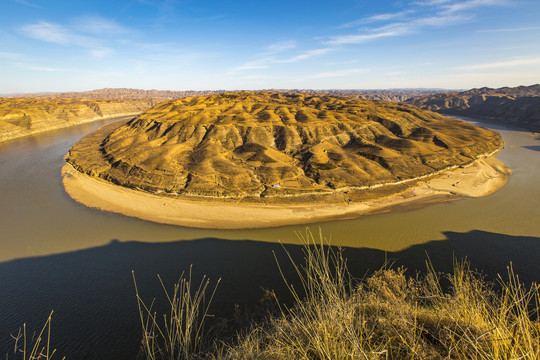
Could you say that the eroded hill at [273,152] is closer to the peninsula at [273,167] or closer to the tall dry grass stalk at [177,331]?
the peninsula at [273,167]

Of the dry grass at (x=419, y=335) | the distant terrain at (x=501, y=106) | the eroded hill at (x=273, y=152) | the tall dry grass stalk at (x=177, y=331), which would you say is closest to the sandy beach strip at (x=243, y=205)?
the eroded hill at (x=273, y=152)

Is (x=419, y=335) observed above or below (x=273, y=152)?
above

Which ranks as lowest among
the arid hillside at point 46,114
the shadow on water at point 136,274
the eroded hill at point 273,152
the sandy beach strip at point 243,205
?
the shadow on water at point 136,274

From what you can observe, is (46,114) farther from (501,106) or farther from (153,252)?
(501,106)

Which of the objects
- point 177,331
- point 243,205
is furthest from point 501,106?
point 177,331

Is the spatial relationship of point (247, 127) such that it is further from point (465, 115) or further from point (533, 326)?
point (465, 115)

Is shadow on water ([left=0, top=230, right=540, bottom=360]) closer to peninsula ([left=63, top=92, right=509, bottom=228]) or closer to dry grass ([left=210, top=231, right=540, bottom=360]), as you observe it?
peninsula ([left=63, top=92, right=509, bottom=228])
